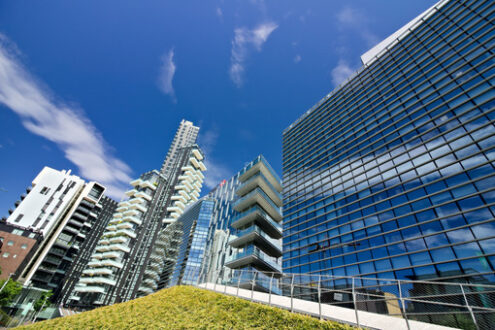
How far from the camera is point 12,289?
1752 inches

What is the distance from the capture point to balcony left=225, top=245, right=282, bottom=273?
105ft

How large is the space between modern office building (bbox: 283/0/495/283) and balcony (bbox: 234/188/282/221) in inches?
89.6

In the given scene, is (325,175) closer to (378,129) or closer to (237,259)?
(378,129)

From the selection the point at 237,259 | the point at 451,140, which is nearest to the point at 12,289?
the point at 237,259

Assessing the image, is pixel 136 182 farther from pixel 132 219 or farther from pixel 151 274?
pixel 151 274

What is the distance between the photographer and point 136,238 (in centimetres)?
8062

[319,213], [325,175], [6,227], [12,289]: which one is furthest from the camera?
[6,227]

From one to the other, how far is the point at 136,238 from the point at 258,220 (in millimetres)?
60634

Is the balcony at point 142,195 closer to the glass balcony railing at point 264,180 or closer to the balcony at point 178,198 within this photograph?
the balcony at point 178,198

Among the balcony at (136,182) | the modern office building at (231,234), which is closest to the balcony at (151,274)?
the modern office building at (231,234)

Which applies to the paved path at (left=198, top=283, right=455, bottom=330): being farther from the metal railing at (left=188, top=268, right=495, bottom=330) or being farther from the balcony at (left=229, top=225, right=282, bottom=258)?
the balcony at (left=229, top=225, right=282, bottom=258)

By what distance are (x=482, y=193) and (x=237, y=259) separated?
28.4m

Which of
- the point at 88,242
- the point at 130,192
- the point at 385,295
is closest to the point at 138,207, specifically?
the point at 130,192

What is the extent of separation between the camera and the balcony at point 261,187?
1625 inches
